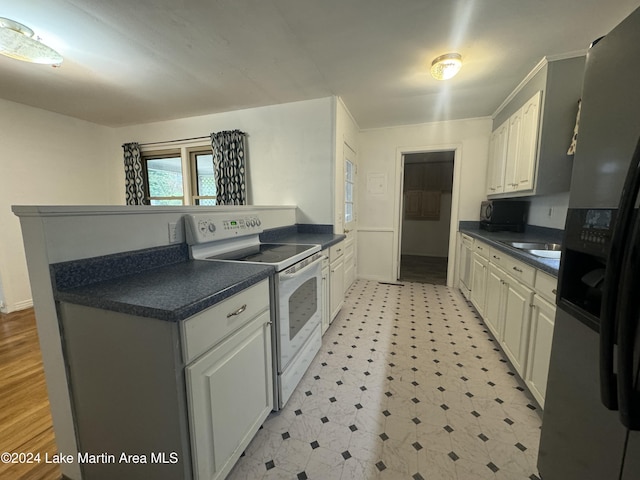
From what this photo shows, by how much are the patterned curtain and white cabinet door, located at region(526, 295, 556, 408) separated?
310 centimetres

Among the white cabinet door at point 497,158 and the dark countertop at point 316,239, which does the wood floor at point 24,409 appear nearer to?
the dark countertop at point 316,239

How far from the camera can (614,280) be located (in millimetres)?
624

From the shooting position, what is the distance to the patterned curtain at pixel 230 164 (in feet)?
10.7

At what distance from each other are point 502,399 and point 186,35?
334 cm

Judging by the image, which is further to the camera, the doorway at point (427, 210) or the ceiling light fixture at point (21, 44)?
the doorway at point (427, 210)

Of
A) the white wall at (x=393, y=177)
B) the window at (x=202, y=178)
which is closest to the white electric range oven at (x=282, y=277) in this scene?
the window at (x=202, y=178)

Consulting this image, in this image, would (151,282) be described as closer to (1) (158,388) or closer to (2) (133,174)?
(1) (158,388)

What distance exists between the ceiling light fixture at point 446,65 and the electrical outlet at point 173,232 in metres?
2.36

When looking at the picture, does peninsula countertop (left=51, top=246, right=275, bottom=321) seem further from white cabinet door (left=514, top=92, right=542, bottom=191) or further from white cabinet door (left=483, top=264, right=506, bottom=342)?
white cabinet door (left=514, top=92, right=542, bottom=191)

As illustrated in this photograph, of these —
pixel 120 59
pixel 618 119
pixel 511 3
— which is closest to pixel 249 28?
pixel 120 59

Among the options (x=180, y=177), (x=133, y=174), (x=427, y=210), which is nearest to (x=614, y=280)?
(x=180, y=177)

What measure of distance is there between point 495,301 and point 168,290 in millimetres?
2590

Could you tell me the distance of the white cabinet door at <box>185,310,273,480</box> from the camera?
968 mm

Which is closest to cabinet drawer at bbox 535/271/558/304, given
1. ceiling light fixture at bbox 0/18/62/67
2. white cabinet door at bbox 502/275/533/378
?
white cabinet door at bbox 502/275/533/378
